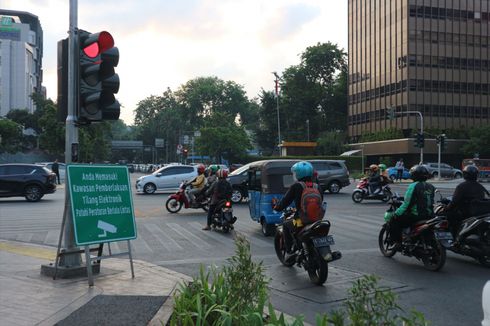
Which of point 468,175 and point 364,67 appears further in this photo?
point 364,67

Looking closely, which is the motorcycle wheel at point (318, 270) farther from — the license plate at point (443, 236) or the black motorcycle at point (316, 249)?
the license plate at point (443, 236)

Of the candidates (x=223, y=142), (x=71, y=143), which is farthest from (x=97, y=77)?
(x=223, y=142)

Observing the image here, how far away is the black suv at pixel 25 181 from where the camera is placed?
21.4 meters

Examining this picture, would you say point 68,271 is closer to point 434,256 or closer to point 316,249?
point 316,249

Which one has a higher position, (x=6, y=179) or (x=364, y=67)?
(x=364, y=67)

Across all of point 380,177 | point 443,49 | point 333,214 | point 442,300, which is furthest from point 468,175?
point 443,49

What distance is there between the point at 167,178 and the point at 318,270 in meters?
21.2

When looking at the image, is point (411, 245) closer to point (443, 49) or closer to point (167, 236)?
point (167, 236)

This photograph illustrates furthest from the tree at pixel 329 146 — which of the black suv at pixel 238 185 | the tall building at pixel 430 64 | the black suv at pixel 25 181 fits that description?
the black suv at pixel 25 181

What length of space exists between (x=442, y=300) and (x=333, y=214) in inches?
414

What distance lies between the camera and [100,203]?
→ 6895 millimetres

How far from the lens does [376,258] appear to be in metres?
9.12

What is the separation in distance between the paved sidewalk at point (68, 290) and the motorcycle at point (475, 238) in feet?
15.0

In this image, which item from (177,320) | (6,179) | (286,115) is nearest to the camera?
(177,320)
